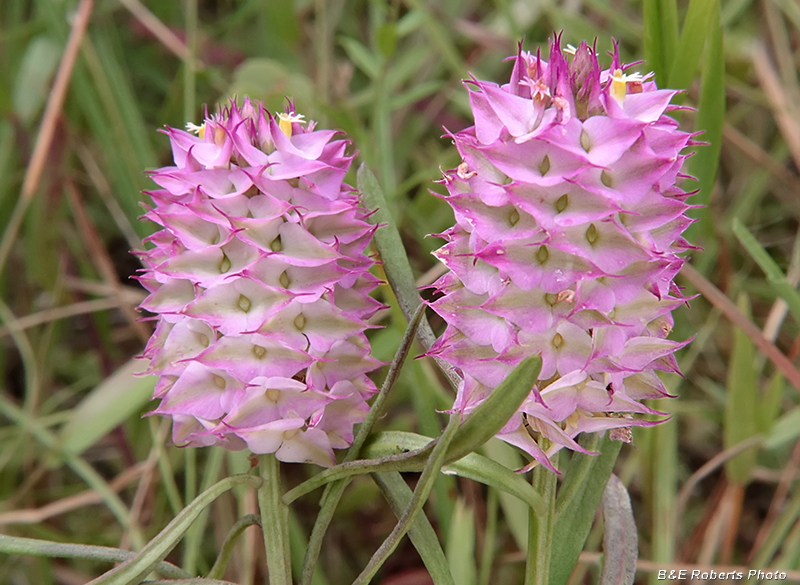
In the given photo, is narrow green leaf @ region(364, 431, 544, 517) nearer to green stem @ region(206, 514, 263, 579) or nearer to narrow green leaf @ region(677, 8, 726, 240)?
green stem @ region(206, 514, 263, 579)

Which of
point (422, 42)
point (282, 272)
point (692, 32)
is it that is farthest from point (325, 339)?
point (422, 42)

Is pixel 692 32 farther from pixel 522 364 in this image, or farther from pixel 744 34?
pixel 744 34

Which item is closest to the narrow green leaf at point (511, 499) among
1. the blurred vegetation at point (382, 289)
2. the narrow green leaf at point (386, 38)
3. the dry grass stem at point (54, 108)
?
the blurred vegetation at point (382, 289)

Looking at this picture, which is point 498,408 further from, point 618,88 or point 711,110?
point 711,110

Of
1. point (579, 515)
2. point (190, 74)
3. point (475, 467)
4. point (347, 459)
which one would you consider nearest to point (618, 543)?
point (579, 515)

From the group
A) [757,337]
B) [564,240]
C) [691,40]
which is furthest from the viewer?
[757,337]

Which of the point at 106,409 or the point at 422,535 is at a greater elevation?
the point at 422,535
